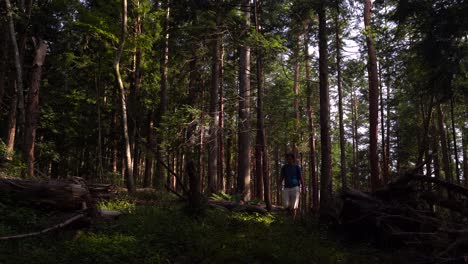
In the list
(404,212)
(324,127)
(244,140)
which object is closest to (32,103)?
(244,140)

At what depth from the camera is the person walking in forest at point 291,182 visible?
1028cm

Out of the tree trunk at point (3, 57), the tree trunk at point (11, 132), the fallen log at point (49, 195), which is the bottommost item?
the fallen log at point (49, 195)

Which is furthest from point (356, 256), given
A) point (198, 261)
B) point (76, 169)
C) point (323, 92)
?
Result: point (76, 169)

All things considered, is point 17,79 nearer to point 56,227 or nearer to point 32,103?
point 32,103

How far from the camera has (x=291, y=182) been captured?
1028 centimetres

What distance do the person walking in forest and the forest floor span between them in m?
1.51

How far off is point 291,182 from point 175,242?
453 cm

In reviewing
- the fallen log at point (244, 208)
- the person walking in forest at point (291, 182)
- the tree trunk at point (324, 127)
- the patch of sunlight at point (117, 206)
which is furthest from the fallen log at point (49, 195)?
the tree trunk at point (324, 127)

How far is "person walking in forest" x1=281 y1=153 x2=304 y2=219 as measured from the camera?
10281mm

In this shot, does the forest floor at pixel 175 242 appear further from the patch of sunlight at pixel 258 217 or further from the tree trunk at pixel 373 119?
the tree trunk at pixel 373 119

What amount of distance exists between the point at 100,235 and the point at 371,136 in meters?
12.6

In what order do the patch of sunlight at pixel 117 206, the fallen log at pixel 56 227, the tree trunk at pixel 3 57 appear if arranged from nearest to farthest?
the fallen log at pixel 56 227
the patch of sunlight at pixel 117 206
the tree trunk at pixel 3 57

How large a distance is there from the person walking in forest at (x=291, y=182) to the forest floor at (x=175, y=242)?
1511 millimetres

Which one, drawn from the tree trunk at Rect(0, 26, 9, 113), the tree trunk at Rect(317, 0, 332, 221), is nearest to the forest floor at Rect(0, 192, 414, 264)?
the tree trunk at Rect(317, 0, 332, 221)
